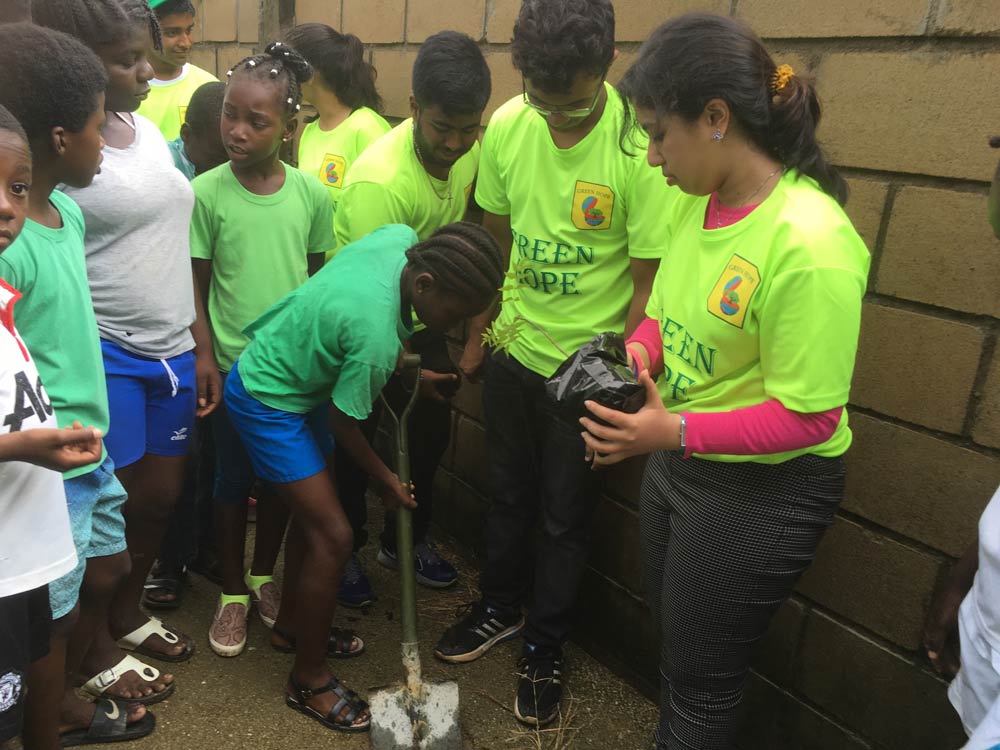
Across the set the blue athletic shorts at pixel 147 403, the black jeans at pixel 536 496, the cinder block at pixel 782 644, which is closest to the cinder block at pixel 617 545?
the black jeans at pixel 536 496

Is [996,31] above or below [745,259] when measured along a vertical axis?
above

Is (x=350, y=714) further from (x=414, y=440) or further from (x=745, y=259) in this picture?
(x=745, y=259)

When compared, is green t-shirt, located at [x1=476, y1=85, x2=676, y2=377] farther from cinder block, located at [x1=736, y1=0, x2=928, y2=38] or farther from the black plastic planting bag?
the black plastic planting bag

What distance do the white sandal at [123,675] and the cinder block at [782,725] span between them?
1.82m

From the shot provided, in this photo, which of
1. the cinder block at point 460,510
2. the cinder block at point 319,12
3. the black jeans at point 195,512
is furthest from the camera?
the cinder block at point 319,12

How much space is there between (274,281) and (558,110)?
1.14m

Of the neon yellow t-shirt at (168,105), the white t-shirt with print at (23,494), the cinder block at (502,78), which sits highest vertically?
the cinder block at (502,78)

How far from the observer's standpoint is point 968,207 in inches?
78.7

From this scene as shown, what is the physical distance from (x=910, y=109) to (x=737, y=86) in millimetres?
631

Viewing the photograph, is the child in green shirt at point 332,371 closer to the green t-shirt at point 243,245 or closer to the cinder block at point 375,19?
the green t-shirt at point 243,245

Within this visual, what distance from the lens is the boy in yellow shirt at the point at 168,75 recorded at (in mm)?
3902

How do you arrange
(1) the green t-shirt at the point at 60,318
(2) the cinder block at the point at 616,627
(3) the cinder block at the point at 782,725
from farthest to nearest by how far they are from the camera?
(2) the cinder block at the point at 616,627
(3) the cinder block at the point at 782,725
(1) the green t-shirt at the point at 60,318

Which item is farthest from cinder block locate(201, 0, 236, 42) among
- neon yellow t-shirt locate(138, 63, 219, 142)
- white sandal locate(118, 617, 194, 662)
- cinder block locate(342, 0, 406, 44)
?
white sandal locate(118, 617, 194, 662)

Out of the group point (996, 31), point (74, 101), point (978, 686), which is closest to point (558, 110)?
point (996, 31)
